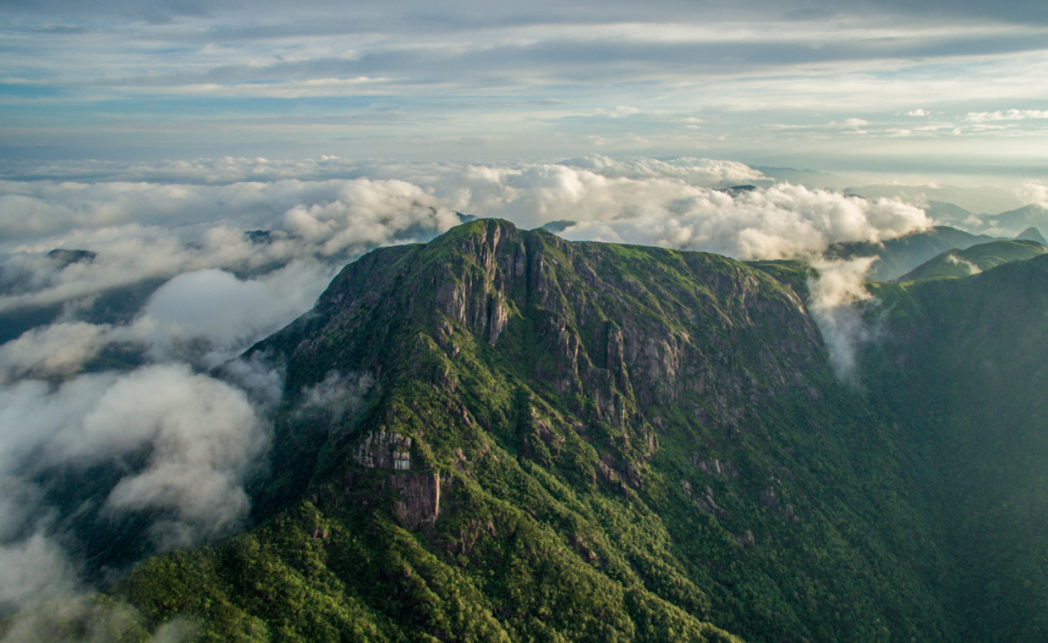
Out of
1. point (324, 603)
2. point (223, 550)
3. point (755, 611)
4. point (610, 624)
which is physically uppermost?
point (223, 550)

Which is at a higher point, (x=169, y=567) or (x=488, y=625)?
Answer: (x=169, y=567)

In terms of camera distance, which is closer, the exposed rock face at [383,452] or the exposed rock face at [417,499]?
the exposed rock face at [417,499]

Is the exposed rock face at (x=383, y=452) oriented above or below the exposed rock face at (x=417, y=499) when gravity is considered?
above

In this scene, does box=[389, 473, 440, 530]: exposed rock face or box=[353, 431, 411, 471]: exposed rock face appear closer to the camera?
box=[389, 473, 440, 530]: exposed rock face

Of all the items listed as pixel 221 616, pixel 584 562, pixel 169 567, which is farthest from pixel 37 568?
pixel 584 562

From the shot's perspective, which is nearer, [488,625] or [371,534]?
[488,625]

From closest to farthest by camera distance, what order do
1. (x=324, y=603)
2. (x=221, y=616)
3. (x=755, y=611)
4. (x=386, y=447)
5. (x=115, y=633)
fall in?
(x=115, y=633) < (x=221, y=616) < (x=324, y=603) < (x=386, y=447) < (x=755, y=611)

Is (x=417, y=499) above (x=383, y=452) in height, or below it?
below

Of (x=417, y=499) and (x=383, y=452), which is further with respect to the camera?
(x=383, y=452)

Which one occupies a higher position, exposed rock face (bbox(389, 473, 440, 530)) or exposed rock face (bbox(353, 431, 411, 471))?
exposed rock face (bbox(353, 431, 411, 471))

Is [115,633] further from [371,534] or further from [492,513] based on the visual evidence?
[492,513]

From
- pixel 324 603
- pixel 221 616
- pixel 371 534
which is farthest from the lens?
pixel 371 534
